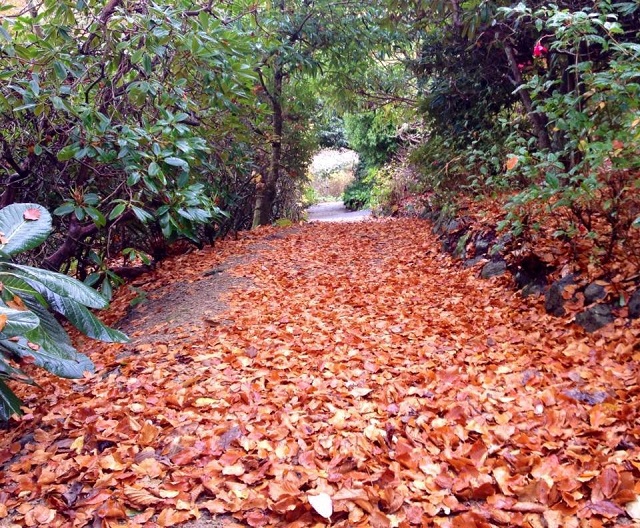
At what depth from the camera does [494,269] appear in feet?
11.6

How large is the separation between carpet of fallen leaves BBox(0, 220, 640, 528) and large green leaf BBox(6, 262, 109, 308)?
1.66ft

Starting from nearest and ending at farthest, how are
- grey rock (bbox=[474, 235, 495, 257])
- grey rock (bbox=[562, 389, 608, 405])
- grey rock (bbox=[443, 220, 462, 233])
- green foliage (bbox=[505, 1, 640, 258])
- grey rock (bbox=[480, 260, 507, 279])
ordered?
grey rock (bbox=[562, 389, 608, 405]) < green foliage (bbox=[505, 1, 640, 258]) < grey rock (bbox=[480, 260, 507, 279]) < grey rock (bbox=[474, 235, 495, 257]) < grey rock (bbox=[443, 220, 462, 233])

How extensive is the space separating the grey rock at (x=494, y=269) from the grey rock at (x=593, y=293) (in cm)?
86

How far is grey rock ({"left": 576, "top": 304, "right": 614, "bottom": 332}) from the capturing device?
2.40 m

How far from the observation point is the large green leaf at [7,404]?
4.82ft

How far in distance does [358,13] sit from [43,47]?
4466 millimetres

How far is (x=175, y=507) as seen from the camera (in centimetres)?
132

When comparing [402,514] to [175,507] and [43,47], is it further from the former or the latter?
[43,47]

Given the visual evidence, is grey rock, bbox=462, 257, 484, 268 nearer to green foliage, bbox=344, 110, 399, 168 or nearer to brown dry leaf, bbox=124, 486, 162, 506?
brown dry leaf, bbox=124, 486, 162, 506

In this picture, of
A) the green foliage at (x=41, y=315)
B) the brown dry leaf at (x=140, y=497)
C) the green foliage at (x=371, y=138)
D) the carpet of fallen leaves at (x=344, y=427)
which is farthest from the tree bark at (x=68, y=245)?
the green foliage at (x=371, y=138)

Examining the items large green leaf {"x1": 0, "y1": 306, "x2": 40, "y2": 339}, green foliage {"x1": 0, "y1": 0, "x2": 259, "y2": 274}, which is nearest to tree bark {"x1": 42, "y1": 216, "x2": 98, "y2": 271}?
green foliage {"x1": 0, "y1": 0, "x2": 259, "y2": 274}

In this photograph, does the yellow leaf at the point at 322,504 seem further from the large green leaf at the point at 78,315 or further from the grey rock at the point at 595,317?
the grey rock at the point at 595,317

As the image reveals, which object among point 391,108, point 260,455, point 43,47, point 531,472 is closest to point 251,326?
point 260,455

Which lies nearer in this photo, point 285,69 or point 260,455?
point 260,455
